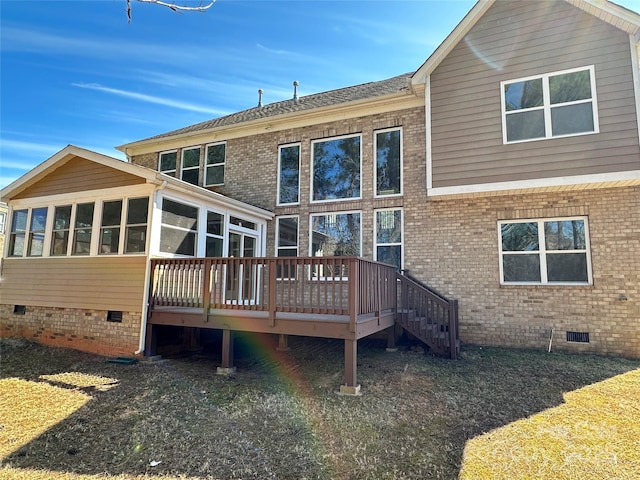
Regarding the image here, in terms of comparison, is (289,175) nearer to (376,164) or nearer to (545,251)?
(376,164)

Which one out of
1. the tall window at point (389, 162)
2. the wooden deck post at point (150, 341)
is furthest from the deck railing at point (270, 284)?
the tall window at point (389, 162)

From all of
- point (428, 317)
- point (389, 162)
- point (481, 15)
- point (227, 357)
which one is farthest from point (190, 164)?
point (481, 15)

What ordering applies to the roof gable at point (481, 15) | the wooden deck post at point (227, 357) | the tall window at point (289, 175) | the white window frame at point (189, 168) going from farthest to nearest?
the white window frame at point (189, 168) < the tall window at point (289, 175) < the roof gable at point (481, 15) < the wooden deck post at point (227, 357)

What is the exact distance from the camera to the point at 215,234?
30.1 feet

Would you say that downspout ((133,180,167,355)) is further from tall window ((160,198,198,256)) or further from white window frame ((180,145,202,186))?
white window frame ((180,145,202,186))

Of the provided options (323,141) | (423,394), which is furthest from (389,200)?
(423,394)

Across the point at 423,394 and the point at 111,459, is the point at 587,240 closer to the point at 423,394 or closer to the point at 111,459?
the point at 423,394

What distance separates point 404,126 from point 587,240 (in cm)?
502

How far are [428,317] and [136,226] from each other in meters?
6.73

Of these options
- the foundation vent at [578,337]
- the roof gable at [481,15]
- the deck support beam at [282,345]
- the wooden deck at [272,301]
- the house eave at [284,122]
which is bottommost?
the deck support beam at [282,345]

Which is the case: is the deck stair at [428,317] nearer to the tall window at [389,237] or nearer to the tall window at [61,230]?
the tall window at [389,237]

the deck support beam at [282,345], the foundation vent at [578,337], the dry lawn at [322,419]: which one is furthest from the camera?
the deck support beam at [282,345]

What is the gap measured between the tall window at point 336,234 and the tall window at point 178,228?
338cm

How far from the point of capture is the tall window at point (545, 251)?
8039 millimetres
